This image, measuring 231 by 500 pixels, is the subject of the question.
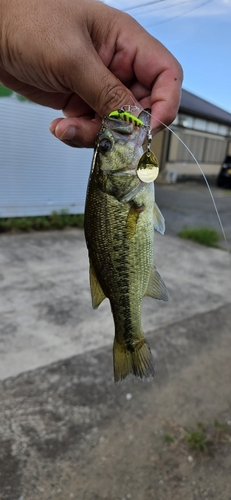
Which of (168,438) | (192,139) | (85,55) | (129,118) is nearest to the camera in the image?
(129,118)

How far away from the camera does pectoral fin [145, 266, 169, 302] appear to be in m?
1.51

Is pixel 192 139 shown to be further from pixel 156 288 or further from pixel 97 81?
pixel 156 288

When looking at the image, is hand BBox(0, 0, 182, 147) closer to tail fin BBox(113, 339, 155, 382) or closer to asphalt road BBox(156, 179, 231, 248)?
tail fin BBox(113, 339, 155, 382)

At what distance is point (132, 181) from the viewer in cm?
138

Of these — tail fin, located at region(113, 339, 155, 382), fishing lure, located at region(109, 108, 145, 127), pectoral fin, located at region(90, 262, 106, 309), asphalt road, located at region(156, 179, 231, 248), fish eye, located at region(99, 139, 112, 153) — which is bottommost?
asphalt road, located at region(156, 179, 231, 248)

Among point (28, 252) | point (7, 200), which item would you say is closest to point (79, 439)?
point (28, 252)

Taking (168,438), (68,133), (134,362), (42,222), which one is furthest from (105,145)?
(42,222)

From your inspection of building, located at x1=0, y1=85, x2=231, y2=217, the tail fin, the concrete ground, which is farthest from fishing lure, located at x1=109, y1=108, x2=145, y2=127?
building, located at x1=0, y1=85, x2=231, y2=217

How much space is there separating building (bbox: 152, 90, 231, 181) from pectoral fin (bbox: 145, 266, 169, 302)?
13.6 meters

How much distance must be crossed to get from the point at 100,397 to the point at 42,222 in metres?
5.39

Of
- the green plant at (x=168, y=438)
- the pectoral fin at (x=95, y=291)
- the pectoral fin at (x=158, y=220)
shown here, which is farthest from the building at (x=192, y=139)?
the pectoral fin at (x=95, y=291)

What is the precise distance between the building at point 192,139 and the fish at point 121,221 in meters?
13.6

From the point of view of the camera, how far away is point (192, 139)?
20781 mm

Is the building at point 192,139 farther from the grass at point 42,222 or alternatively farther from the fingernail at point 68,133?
the fingernail at point 68,133
